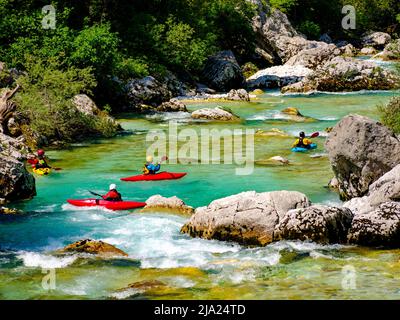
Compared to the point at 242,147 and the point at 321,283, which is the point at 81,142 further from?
the point at 321,283

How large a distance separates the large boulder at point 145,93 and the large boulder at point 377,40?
37.0 metres

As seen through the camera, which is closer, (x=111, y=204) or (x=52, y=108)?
(x=111, y=204)

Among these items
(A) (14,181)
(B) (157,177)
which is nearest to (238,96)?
(B) (157,177)

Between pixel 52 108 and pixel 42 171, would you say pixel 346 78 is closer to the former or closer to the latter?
pixel 52 108

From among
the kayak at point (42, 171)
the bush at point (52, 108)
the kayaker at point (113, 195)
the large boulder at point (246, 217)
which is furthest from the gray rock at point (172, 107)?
the large boulder at point (246, 217)

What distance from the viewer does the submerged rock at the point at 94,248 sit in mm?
12609

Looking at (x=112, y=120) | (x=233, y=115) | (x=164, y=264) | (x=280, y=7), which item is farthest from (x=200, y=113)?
(x=280, y=7)

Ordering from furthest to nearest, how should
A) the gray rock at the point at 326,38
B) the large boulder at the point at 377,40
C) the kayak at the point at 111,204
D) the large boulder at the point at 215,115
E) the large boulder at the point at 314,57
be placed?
the gray rock at the point at 326,38
the large boulder at the point at 377,40
the large boulder at the point at 314,57
the large boulder at the point at 215,115
the kayak at the point at 111,204

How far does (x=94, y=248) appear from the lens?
12703mm

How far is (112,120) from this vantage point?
28.5m

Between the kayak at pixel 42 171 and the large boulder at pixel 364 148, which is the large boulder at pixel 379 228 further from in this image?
the kayak at pixel 42 171

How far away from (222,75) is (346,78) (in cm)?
861

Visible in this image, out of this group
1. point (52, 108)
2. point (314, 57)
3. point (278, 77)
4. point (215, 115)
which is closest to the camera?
point (52, 108)
